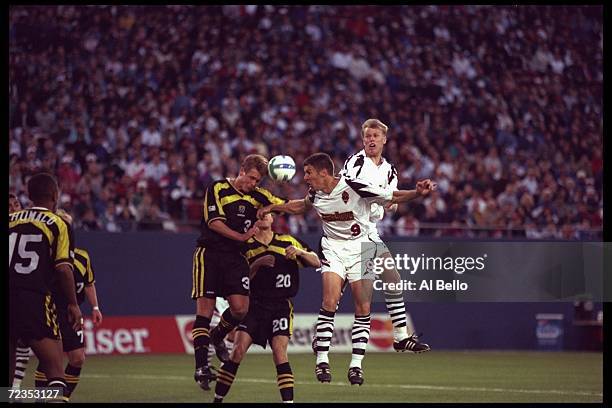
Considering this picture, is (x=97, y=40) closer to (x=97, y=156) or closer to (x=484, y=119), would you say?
(x=97, y=156)

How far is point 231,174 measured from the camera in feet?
81.1

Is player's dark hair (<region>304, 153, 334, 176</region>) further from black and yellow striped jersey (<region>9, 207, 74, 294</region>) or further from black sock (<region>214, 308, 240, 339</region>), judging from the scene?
black and yellow striped jersey (<region>9, 207, 74, 294</region>)

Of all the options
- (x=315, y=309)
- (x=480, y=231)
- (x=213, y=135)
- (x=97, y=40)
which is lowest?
(x=315, y=309)

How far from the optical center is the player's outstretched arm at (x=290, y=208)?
46.1ft

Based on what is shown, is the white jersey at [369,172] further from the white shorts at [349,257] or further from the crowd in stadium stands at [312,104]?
the crowd in stadium stands at [312,104]

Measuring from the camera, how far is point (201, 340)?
1536 centimetres

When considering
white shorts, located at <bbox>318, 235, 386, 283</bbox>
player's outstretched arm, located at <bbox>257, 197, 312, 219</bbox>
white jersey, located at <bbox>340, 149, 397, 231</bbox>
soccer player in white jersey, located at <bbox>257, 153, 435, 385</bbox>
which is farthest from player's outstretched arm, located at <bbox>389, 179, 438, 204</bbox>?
player's outstretched arm, located at <bbox>257, 197, 312, 219</bbox>

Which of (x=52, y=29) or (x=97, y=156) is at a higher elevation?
(x=52, y=29)

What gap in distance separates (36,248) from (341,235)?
3990mm

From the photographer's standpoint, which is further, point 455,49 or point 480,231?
point 455,49

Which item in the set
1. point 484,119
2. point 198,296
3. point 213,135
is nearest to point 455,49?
point 484,119

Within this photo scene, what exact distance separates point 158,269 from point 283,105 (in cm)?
572

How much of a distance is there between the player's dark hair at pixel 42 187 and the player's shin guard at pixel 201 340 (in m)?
4.19

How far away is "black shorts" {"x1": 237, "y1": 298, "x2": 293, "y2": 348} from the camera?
14.7 metres
